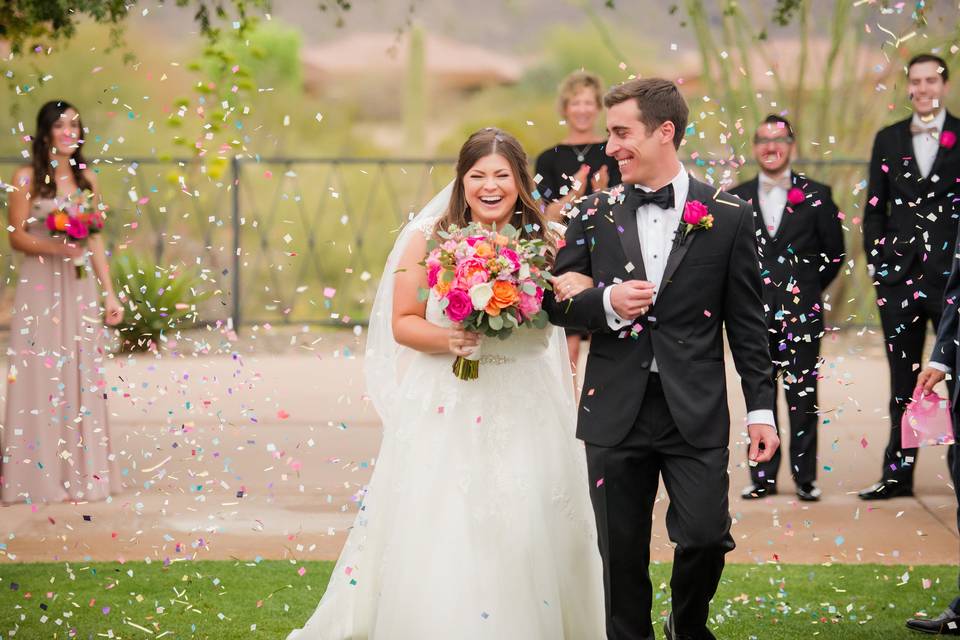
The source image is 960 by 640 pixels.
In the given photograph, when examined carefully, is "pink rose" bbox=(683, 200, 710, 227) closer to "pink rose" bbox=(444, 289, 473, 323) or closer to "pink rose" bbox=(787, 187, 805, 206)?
"pink rose" bbox=(444, 289, 473, 323)

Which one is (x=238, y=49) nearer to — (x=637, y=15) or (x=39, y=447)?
(x=637, y=15)

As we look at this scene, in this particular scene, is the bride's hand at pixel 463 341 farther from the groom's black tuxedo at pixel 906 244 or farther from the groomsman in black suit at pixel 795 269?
the groom's black tuxedo at pixel 906 244

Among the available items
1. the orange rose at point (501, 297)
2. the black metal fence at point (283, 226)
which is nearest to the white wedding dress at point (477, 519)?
the orange rose at point (501, 297)

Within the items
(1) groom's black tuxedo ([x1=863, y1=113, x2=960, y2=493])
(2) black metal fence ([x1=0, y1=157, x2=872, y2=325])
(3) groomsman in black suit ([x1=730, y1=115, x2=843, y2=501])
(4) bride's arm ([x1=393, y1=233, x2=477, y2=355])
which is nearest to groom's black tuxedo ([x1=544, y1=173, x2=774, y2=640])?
(4) bride's arm ([x1=393, y1=233, x2=477, y2=355])

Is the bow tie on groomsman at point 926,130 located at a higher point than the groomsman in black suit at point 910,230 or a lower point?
higher

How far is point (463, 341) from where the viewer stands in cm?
449

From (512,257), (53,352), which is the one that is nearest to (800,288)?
(512,257)

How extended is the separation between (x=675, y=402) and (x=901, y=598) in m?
1.90

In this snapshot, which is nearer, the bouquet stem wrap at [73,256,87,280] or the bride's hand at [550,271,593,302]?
the bride's hand at [550,271,593,302]

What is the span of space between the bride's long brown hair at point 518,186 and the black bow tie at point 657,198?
1.81 ft

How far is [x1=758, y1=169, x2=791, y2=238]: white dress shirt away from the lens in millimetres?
7094

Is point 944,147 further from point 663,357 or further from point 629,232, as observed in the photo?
point 663,357

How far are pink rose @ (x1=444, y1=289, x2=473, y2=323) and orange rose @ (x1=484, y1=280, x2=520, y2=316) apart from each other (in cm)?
7

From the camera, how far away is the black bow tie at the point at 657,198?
4.28 meters
